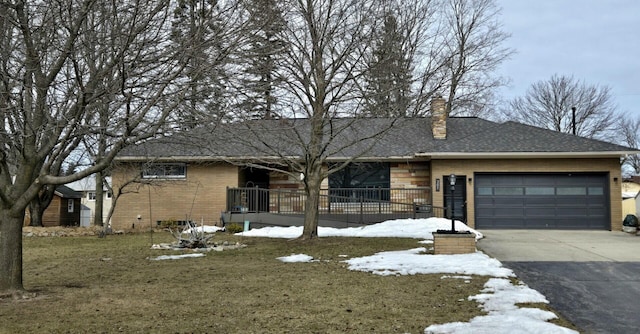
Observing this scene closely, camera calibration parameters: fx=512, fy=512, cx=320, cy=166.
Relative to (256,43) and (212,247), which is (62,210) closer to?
(212,247)

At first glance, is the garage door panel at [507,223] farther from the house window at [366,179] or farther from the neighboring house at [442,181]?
the house window at [366,179]

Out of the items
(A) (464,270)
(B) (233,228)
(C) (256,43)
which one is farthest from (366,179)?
(C) (256,43)

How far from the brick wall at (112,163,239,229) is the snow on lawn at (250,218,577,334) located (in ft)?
13.0

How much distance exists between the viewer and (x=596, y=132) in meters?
40.1

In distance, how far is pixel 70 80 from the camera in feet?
23.8

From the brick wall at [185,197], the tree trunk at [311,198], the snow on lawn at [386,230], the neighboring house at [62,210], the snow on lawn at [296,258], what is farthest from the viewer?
the neighboring house at [62,210]

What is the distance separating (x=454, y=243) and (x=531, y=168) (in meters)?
9.96

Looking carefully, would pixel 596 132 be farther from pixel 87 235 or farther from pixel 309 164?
pixel 87 235

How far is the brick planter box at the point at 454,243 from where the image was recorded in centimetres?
1052

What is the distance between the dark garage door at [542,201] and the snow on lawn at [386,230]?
301cm

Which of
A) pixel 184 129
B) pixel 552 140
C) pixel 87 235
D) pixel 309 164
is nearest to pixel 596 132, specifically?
pixel 552 140

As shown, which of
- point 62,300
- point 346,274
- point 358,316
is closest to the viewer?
point 358,316

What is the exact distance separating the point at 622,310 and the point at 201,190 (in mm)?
16570

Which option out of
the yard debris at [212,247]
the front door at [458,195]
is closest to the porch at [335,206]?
the front door at [458,195]
